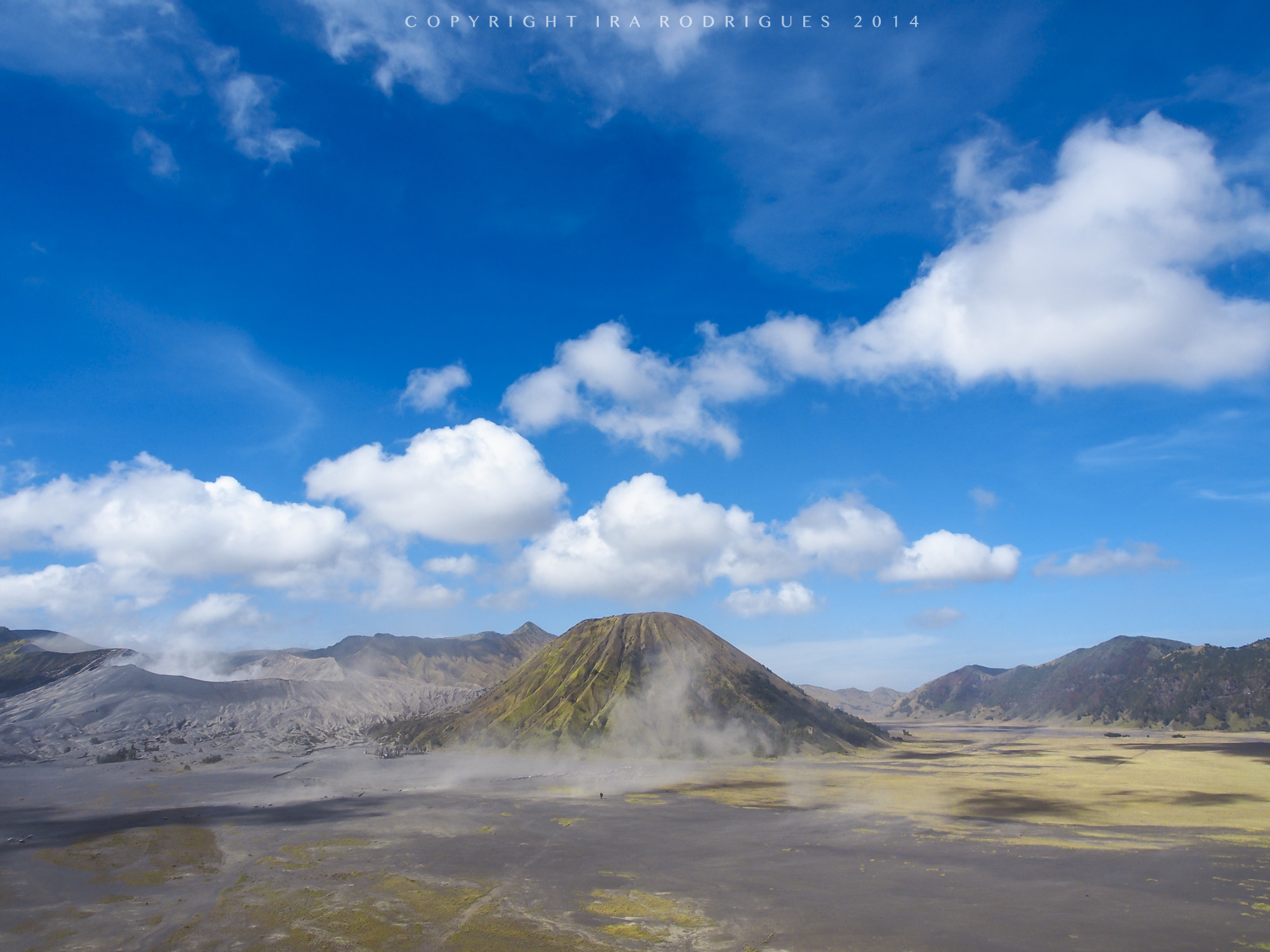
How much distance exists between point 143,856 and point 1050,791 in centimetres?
12515

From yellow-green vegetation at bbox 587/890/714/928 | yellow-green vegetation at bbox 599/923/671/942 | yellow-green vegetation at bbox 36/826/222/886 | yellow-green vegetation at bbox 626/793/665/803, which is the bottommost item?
yellow-green vegetation at bbox 626/793/665/803

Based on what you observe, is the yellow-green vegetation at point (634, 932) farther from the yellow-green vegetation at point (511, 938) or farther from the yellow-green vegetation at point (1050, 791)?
the yellow-green vegetation at point (1050, 791)

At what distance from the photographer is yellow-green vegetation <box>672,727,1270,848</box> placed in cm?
7312

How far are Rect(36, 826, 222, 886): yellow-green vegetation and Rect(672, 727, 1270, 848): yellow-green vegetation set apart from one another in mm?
69246

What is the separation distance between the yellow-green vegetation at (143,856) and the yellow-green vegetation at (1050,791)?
69.2 m

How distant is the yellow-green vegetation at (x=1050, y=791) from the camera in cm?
7312

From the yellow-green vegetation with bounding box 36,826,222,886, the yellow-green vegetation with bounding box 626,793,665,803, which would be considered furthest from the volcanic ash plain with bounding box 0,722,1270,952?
the yellow-green vegetation with bounding box 626,793,665,803

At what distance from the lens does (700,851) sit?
2618 inches

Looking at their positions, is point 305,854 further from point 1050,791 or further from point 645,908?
point 1050,791

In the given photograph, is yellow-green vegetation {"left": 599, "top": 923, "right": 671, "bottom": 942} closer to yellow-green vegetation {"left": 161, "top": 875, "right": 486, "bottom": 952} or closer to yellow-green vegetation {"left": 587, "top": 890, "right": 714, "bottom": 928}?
yellow-green vegetation {"left": 587, "top": 890, "right": 714, "bottom": 928}

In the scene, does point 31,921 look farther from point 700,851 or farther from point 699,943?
point 700,851

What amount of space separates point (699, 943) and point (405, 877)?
28.8m

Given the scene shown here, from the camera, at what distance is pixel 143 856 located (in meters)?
65.6

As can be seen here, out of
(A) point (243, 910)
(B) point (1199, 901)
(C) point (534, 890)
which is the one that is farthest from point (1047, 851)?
(A) point (243, 910)
